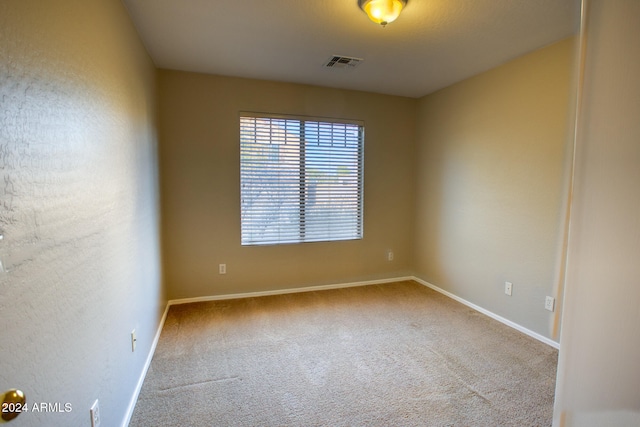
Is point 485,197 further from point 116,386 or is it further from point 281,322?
point 116,386

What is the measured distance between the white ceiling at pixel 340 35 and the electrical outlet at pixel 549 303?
2.02 m

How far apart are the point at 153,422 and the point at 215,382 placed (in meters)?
0.40

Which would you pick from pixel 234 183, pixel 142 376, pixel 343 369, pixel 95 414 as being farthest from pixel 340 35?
pixel 142 376

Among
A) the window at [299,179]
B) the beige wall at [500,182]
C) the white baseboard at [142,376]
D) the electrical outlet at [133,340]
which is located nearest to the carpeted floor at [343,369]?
the white baseboard at [142,376]

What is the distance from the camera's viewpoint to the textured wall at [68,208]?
78 cm

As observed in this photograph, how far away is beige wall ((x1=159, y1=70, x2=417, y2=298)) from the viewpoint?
3102 mm

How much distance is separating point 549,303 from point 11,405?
10.5 ft

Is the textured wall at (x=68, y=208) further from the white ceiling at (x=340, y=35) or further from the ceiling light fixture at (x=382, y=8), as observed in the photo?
the ceiling light fixture at (x=382, y=8)

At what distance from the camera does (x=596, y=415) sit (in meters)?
0.61

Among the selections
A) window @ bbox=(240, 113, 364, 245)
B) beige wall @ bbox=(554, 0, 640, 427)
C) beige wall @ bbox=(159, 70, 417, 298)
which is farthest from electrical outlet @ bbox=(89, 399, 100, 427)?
window @ bbox=(240, 113, 364, 245)

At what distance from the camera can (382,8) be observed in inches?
71.4

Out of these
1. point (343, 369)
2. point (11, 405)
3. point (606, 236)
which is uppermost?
point (606, 236)

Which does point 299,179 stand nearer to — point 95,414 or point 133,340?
point 133,340

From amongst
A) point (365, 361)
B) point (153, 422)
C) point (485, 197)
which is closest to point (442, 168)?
point (485, 197)
